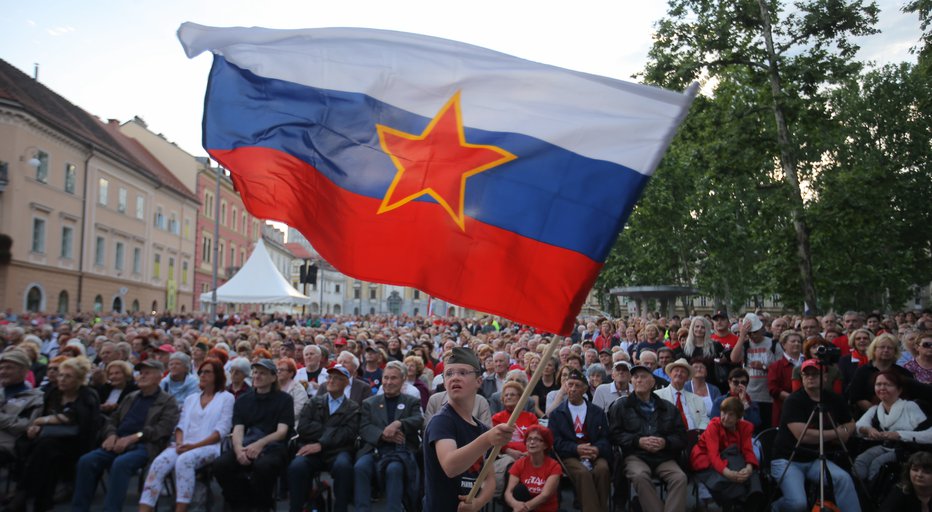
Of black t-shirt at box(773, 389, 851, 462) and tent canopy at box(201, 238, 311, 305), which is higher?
tent canopy at box(201, 238, 311, 305)

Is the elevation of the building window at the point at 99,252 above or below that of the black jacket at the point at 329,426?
above

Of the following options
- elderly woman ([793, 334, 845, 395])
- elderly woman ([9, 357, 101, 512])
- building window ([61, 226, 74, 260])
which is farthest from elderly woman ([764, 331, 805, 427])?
building window ([61, 226, 74, 260])

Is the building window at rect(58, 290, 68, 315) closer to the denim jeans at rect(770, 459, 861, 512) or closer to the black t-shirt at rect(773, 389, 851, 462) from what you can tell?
the black t-shirt at rect(773, 389, 851, 462)

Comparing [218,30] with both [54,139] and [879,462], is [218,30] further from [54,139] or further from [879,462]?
[54,139]

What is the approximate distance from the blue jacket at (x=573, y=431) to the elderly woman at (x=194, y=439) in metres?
3.57

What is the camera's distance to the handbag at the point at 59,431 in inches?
330

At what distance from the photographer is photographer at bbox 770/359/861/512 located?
289 inches

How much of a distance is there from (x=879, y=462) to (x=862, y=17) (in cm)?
1478

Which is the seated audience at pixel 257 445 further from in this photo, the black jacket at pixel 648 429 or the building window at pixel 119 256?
the building window at pixel 119 256

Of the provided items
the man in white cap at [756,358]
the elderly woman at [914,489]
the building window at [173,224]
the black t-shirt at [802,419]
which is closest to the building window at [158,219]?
the building window at [173,224]

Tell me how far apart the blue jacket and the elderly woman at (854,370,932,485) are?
8.24 ft

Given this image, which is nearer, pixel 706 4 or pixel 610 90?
pixel 610 90

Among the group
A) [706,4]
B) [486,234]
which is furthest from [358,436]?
[706,4]

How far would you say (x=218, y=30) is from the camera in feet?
17.7
